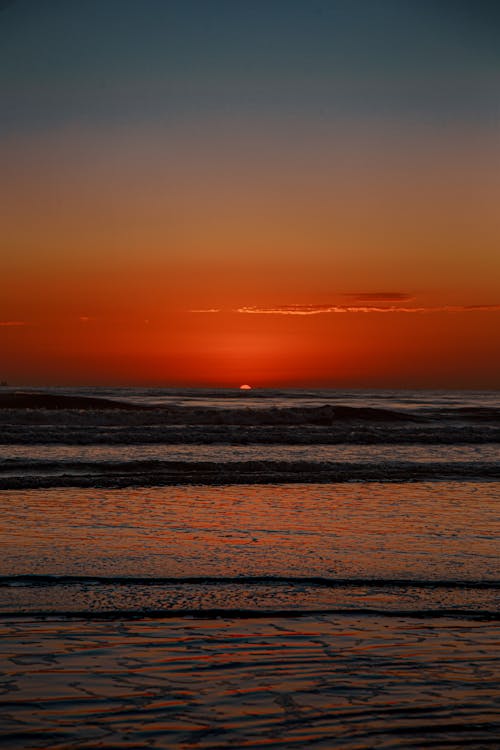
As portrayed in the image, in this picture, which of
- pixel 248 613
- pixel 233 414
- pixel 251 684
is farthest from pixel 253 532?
pixel 233 414

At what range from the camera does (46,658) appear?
5387 millimetres

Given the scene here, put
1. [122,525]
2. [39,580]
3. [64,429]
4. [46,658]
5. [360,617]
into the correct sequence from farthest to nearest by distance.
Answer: [64,429] → [122,525] → [39,580] → [360,617] → [46,658]

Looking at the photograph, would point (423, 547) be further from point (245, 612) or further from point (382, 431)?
point (382, 431)

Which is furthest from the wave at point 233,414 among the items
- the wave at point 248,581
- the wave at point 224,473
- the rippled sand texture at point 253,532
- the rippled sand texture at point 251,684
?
the rippled sand texture at point 251,684

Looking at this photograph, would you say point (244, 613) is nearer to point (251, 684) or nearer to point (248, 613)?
point (248, 613)

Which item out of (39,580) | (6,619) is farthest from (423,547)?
(6,619)

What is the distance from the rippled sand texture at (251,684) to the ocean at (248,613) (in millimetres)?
14

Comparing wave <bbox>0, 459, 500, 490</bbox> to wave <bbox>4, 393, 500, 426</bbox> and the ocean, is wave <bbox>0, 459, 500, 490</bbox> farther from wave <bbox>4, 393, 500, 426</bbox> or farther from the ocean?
wave <bbox>4, 393, 500, 426</bbox>

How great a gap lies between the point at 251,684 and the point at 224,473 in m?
12.7

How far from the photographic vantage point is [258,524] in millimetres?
10852

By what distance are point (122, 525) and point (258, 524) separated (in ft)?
6.02

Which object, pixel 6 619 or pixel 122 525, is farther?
pixel 122 525

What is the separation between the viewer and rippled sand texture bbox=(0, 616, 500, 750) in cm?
429

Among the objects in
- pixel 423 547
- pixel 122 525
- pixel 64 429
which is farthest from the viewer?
pixel 64 429
